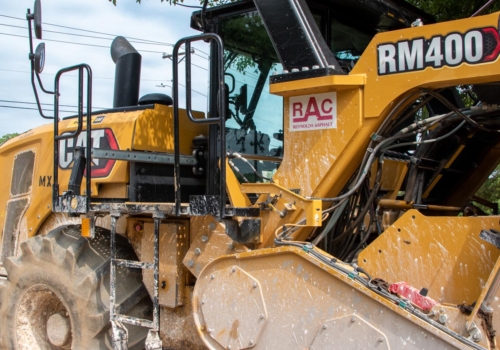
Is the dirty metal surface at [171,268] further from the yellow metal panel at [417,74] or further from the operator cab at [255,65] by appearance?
the yellow metal panel at [417,74]

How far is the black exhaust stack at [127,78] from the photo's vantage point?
520cm

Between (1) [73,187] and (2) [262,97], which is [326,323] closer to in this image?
(2) [262,97]

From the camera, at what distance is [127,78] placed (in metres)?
5.21

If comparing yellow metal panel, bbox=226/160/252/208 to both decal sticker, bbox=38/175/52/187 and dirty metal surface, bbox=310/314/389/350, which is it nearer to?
dirty metal surface, bbox=310/314/389/350

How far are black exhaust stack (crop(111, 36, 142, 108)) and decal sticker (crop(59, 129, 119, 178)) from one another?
81 centimetres

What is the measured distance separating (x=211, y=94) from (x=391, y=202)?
1.40 meters

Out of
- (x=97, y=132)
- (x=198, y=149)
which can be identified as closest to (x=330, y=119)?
(x=198, y=149)

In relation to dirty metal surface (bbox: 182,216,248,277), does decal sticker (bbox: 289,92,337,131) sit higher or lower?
higher

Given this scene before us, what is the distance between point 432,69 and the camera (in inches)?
116

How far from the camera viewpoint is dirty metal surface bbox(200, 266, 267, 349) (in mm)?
3146

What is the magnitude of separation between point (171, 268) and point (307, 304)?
3.78 feet

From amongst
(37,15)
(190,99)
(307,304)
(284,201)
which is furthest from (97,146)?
(307,304)

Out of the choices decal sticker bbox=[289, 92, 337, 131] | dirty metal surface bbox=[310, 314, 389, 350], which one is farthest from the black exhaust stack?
dirty metal surface bbox=[310, 314, 389, 350]

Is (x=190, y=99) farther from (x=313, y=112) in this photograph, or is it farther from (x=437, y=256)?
(x=437, y=256)
